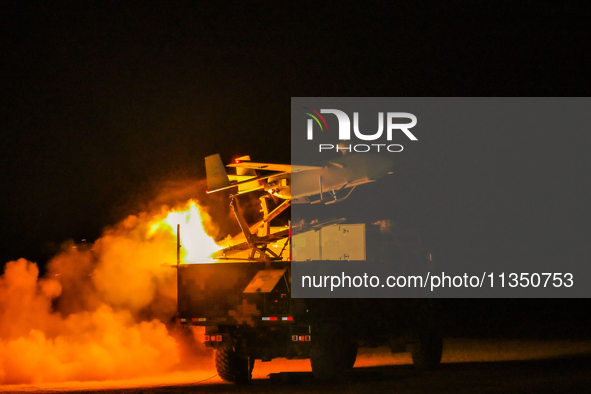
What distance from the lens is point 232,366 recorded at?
11.6 metres

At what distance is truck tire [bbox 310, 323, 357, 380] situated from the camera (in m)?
10.9

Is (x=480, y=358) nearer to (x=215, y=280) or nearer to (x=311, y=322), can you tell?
(x=311, y=322)

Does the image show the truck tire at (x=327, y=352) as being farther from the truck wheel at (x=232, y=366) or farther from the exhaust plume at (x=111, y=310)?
the exhaust plume at (x=111, y=310)

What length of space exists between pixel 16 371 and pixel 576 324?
20691 millimetres

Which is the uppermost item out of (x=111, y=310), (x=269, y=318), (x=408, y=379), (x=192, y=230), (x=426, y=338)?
(x=192, y=230)

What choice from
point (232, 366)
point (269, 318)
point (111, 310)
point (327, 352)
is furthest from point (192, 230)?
point (327, 352)

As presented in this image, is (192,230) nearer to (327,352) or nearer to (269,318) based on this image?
(269,318)

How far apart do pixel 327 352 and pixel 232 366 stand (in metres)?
1.84

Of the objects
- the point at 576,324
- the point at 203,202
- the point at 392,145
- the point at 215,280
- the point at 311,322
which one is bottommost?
the point at 576,324

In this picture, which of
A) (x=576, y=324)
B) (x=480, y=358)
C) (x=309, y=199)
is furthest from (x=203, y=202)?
(x=576, y=324)

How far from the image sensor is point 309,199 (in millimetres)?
16125

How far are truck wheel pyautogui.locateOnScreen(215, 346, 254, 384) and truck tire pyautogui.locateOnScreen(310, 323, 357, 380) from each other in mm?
A: 1393

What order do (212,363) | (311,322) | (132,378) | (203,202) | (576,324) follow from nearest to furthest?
1. (311,322)
2. (132,378)
3. (203,202)
4. (212,363)
5. (576,324)

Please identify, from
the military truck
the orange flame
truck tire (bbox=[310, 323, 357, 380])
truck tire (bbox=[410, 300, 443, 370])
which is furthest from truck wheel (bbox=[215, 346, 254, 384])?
truck tire (bbox=[410, 300, 443, 370])
